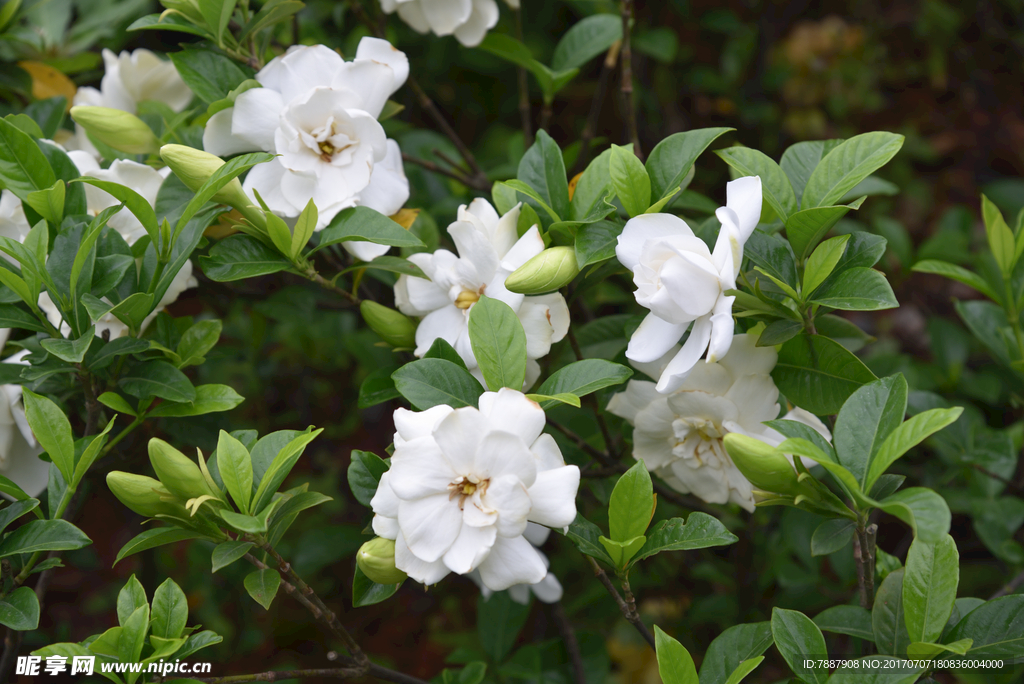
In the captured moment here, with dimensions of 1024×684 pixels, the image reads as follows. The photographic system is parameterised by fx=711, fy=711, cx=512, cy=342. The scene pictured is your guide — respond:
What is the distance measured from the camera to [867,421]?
816mm

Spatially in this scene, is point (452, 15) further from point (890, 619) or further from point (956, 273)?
point (890, 619)

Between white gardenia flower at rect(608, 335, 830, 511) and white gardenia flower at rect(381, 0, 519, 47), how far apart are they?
77cm

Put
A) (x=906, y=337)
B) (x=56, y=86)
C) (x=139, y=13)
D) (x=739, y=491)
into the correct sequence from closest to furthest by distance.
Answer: (x=739, y=491) → (x=56, y=86) → (x=139, y=13) → (x=906, y=337)

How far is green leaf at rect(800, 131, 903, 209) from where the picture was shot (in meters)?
0.91

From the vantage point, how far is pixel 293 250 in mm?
1002

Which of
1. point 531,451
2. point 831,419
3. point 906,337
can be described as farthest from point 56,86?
point 906,337

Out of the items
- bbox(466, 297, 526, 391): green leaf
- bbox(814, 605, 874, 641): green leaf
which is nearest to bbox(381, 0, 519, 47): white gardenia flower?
bbox(466, 297, 526, 391): green leaf

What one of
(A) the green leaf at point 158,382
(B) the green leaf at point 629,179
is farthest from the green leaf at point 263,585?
(B) the green leaf at point 629,179

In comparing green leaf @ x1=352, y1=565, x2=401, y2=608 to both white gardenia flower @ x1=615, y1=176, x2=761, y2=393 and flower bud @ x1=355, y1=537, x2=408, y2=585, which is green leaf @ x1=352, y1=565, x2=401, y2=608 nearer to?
flower bud @ x1=355, y1=537, x2=408, y2=585

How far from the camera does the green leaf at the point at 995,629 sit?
2.76ft

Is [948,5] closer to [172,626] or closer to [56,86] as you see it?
[56,86]

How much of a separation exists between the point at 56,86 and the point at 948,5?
3179 mm

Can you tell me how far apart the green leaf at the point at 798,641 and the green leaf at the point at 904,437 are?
219mm

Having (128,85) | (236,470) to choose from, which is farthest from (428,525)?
(128,85)
